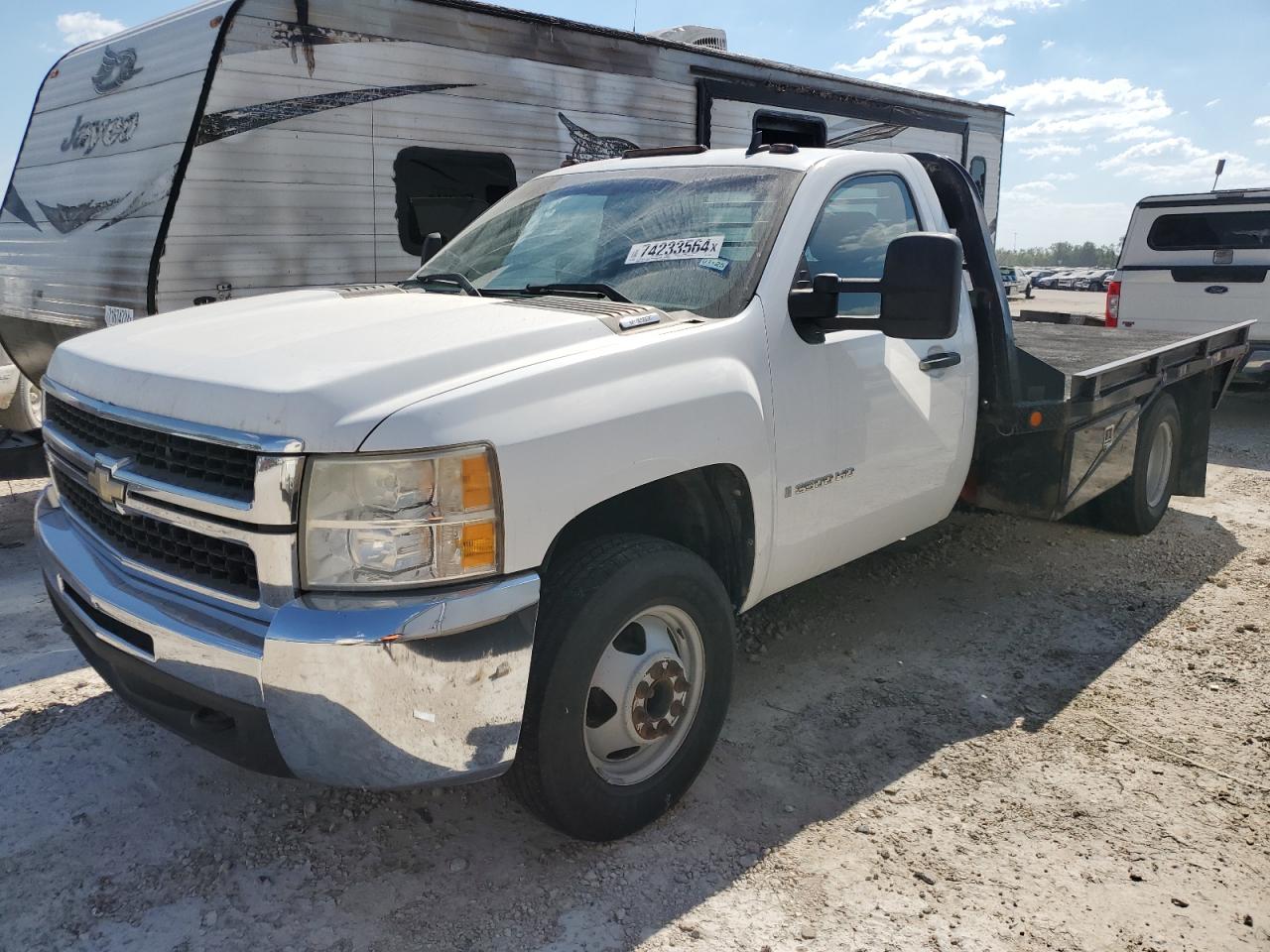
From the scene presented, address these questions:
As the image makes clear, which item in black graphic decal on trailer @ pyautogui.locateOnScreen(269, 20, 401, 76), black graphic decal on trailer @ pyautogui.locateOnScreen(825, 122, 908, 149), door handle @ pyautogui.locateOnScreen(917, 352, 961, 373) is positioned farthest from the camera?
black graphic decal on trailer @ pyautogui.locateOnScreen(825, 122, 908, 149)

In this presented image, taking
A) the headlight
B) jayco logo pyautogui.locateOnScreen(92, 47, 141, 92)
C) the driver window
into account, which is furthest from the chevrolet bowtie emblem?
jayco logo pyautogui.locateOnScreen(92, 47, 141, 92)

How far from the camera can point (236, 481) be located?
93.7 inches

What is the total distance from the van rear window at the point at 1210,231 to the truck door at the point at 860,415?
23.0ft

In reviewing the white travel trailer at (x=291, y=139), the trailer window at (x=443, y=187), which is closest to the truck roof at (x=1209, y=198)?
the white travel trailer at (x=291, y=139)

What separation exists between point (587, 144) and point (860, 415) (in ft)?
15.5

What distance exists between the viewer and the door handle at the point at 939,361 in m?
3.87

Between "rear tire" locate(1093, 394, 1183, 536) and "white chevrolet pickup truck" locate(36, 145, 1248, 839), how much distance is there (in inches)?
62.1

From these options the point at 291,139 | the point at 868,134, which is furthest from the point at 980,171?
the point at 291,139

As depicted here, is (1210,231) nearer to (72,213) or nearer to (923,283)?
(923,283)

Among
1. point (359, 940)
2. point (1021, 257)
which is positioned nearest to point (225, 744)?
point (359, 940)

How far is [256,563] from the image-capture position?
7.70 feet

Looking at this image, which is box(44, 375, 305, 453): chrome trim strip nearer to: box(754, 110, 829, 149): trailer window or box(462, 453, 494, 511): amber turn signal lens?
box(462, 453, 494, 511): amber turn signal lens

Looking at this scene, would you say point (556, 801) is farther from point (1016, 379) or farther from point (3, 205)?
point (3, 205)

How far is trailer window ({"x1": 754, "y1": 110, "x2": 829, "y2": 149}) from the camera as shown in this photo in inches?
230
